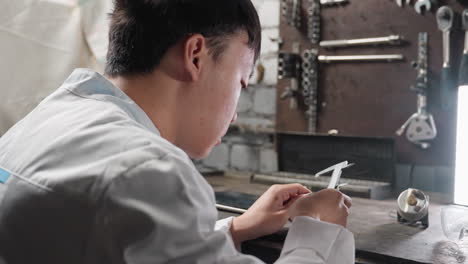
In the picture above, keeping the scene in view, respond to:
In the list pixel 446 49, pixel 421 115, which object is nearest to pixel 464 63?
pixel 446 49

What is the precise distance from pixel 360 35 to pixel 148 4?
3.58ft

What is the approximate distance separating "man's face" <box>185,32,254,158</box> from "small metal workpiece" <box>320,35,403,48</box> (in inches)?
34.2

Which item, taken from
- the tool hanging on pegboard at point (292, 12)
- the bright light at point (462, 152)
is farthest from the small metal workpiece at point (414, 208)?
the tool hanging on pegboard at point (292, 12)

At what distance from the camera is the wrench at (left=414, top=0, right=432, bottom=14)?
1.53 metres

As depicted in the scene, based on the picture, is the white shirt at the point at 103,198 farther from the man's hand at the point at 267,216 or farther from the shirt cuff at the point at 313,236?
the man's hand at the point at 267,216

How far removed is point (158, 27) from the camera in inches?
30.7

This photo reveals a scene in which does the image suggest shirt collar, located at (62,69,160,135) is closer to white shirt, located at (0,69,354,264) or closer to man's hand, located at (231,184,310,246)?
white shirt, located at (0,69,354,264)

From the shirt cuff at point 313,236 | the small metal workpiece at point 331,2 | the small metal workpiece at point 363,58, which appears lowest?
the shirt cuff at point 313,236

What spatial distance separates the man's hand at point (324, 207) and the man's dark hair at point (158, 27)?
31 cm

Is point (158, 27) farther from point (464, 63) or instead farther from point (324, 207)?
point (464, 63)

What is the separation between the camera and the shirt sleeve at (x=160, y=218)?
1.75 ft

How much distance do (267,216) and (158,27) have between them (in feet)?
1.44

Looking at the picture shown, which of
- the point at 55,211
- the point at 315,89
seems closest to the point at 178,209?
the point at 55,211

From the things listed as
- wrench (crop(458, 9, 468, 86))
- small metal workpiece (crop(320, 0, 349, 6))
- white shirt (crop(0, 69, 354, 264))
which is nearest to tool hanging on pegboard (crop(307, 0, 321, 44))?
small metal workpiece (crop(320, 0, 349, 6))
